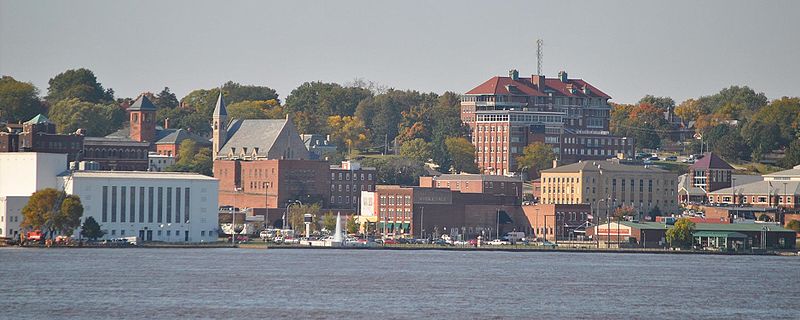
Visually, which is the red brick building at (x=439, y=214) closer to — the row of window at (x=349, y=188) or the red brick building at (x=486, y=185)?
the red brick building at (x=486, y=185)

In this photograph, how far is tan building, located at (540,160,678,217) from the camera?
595 ft

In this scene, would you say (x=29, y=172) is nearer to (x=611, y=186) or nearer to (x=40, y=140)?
(x=40, y=140)

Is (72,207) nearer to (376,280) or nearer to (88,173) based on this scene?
(88,173)

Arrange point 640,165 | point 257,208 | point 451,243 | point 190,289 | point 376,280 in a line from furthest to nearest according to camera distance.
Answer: point 640,165 → point 257,208 → point 451,243 → point 376,280 → point 190,289

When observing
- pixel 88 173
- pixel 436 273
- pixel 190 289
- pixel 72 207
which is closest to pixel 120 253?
pixel 72 207

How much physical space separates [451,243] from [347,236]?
10388 millimetres

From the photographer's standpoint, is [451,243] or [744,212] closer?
[451,243]

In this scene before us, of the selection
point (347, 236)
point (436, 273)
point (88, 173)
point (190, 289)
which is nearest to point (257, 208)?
point (347, 236)

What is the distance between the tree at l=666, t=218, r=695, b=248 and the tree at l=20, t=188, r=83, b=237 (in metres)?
48.4

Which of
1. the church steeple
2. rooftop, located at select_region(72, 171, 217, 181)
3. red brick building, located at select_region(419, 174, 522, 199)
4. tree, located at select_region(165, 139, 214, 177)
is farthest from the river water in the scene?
the church steeple

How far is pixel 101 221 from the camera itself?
14775 cm

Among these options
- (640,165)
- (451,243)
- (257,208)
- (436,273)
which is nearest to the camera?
(436,273)

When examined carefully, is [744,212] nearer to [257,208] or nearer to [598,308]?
[257,208]

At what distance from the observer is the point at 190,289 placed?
326ft
